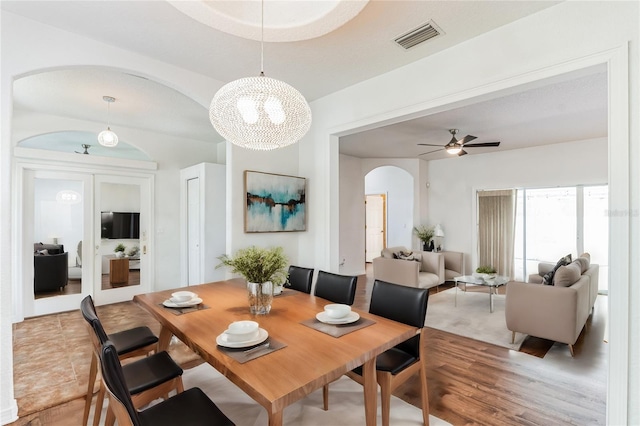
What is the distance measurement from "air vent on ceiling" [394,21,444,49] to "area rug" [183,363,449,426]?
2.87 metres

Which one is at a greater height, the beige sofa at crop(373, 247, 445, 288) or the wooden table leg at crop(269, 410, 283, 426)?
the wooden table leg at crop(269, 410, 283, 426)

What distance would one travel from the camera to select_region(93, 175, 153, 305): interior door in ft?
15.4

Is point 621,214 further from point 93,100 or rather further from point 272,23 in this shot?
point 93,100

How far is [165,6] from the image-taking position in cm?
203

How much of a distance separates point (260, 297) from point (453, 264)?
224 inches

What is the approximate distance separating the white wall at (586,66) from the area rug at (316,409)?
1.23m

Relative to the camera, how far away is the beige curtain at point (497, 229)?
6.54 m

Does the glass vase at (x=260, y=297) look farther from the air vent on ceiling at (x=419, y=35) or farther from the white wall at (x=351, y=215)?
the white wall at (x=351, y=215)

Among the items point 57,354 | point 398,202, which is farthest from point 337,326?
point 398,202

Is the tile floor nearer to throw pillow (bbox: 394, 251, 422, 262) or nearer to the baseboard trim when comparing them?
the baseboard trim

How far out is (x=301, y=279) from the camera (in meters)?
2.81

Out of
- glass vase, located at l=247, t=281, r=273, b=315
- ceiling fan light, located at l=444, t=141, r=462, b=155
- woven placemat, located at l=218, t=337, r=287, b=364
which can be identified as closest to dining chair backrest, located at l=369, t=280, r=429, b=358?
glass vase, located at l=247, t=281, r=273, b=315

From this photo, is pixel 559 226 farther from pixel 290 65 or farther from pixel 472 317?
pixel 290 65

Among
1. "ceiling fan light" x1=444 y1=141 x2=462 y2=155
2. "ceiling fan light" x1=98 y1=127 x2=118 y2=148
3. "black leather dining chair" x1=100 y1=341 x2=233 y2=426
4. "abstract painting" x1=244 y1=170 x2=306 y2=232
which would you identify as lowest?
"black leather dining chair" x1=100 y1=341 x2=233 y2=426
